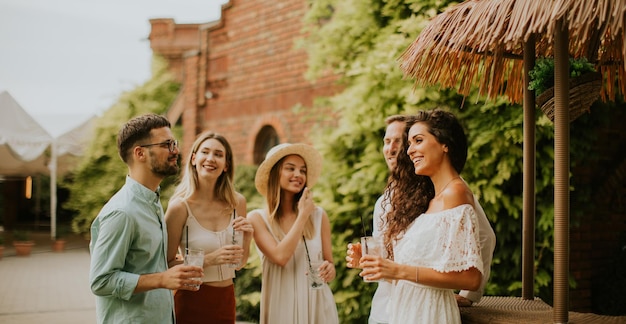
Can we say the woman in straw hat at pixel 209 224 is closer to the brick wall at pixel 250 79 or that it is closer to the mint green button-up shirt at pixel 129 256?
the mint green button-up shirt at pixel 129 256

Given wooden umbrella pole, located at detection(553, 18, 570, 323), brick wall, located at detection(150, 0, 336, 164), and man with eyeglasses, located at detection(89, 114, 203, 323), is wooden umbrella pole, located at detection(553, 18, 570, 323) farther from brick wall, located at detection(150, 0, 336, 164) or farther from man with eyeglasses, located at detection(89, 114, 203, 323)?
brick wall, located at detection(150, 0, 336, 164)

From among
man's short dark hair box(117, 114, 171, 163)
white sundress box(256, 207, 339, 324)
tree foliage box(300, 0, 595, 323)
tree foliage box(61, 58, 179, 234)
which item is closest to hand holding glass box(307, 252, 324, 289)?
white sundress box(256, 207, 339, 324)

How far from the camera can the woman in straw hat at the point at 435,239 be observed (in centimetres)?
262

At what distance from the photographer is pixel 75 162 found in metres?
16.6

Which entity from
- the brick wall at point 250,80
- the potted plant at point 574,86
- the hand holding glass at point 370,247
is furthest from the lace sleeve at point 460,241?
the brick wall at point 250,80

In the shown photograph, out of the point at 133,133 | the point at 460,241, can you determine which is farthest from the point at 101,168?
the point at 460,241

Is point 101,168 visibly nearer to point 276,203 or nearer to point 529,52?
point 276,203

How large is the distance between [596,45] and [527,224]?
3.69 ft

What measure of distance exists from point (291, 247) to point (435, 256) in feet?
3.94

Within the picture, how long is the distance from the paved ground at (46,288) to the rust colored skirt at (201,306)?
4.77 metres

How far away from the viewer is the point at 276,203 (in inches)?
154

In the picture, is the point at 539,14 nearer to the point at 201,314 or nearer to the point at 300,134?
the point at 201,314

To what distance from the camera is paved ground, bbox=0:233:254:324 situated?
7867 mm

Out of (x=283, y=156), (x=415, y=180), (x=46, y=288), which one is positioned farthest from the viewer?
(x=46, y=288)
